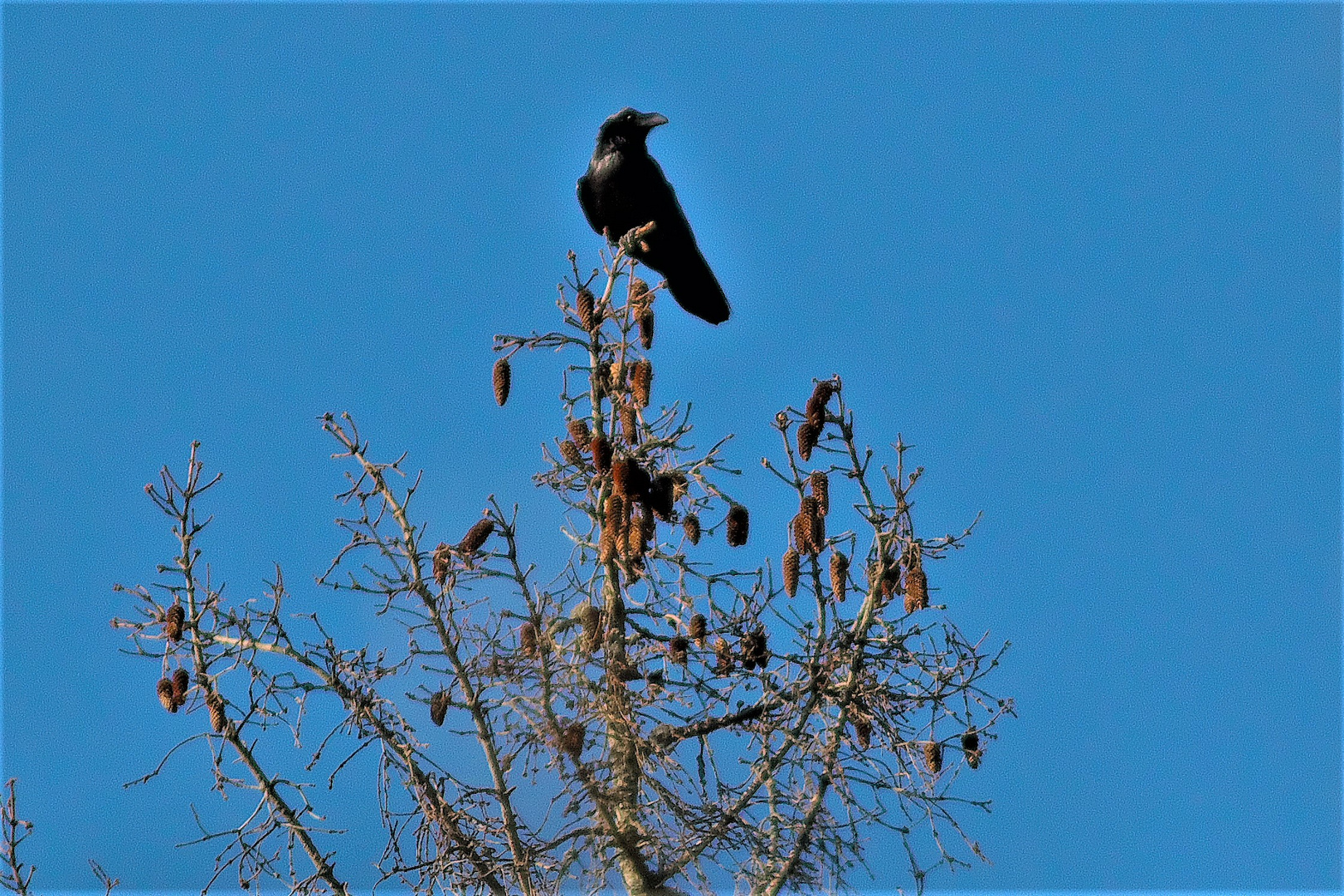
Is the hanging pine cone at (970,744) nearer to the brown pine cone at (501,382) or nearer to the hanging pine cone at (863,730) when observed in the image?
the hanging pine cone at (863,730)

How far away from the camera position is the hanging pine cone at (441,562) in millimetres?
4781

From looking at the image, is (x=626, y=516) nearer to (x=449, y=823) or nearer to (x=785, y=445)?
(x=785, y=445)

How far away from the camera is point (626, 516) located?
4.61 metres

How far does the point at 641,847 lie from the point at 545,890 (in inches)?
14.4

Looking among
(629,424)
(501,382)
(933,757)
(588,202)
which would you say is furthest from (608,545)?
(588,202)

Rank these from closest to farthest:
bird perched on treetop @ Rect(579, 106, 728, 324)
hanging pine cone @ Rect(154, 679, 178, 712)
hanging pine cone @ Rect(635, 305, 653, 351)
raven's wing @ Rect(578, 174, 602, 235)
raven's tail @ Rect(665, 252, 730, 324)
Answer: hanging pine cone @ Rect(154, 679, 178, 712), hanging pine cone @ Rect(635, 305, 653, 351), bird perched on treetop @ Rect(579, 106, 728, 324), raven's wing @ Rect(578, 174, 602, 235), raven's tail @ Rect(665, 252, 730, 324)

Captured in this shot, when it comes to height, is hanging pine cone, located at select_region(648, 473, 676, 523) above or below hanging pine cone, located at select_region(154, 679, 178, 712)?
above

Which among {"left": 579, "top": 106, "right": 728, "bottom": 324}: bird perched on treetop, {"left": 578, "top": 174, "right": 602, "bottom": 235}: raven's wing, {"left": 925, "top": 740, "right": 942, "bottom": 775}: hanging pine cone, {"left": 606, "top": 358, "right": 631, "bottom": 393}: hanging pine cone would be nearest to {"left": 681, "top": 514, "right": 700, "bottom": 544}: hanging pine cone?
{"left": 606, "top": 358, "right": 631, "bottom": 393}: hanging pine cone

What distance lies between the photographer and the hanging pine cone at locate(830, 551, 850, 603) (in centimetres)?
463

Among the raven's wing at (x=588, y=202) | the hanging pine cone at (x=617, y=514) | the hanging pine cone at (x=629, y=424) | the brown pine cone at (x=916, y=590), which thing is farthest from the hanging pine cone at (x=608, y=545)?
the raven's wing at (x=588, y=202)

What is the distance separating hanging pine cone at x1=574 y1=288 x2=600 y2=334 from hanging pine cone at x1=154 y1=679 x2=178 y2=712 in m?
2.02

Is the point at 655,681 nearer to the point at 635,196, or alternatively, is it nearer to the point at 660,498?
the point at 660,498

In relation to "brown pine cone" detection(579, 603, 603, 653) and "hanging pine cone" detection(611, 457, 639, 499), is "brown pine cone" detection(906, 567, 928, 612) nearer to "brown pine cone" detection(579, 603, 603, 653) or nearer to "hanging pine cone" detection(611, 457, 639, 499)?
"hanging pine cone" detection(611, 457, 639, 499)

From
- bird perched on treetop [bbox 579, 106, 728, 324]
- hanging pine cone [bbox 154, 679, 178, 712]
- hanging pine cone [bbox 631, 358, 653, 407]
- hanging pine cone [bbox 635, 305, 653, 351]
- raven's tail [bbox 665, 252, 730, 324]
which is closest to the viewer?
→ hanging pine cone [bbox 154, 679, 178, 712]
